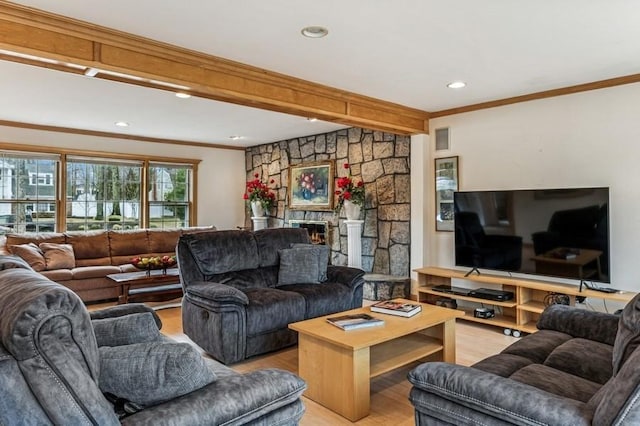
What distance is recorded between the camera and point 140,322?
1.91m

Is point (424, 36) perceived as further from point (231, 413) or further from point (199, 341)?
point (199, 341)

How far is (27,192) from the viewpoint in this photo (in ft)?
20.0

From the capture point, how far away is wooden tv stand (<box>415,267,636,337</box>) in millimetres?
3709

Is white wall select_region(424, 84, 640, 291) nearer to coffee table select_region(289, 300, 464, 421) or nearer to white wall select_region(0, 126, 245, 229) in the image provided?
coffee table select_region(289, 300, 464, 421)

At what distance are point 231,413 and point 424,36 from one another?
2518 mm

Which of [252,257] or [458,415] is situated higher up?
[252,257]

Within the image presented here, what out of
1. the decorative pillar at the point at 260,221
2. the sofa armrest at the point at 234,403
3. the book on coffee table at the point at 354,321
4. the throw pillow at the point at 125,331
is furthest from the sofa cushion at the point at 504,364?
the decorative pillar at the point at 260,221

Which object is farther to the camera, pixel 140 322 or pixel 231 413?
pixel 140 322

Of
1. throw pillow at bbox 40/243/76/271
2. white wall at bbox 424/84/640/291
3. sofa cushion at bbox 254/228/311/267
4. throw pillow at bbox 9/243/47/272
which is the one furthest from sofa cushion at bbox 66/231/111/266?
white wall at bbox 424/84/640/291

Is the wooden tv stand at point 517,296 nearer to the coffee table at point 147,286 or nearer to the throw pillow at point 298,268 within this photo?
the throw pillow at point 298,268

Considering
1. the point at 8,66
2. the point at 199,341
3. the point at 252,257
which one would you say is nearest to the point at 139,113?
the point at 8,66

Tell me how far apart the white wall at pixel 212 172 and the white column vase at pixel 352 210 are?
3208 millimetres

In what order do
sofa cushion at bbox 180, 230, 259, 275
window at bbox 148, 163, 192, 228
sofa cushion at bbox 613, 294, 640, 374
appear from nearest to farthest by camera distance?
sofa cushion at bbox 613, 294, 640, 374, sofa cushion at bbox 180, 230, 259, 275, window at bbox 148, 163, 192, 228

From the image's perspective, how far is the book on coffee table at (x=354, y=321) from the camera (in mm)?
2730
